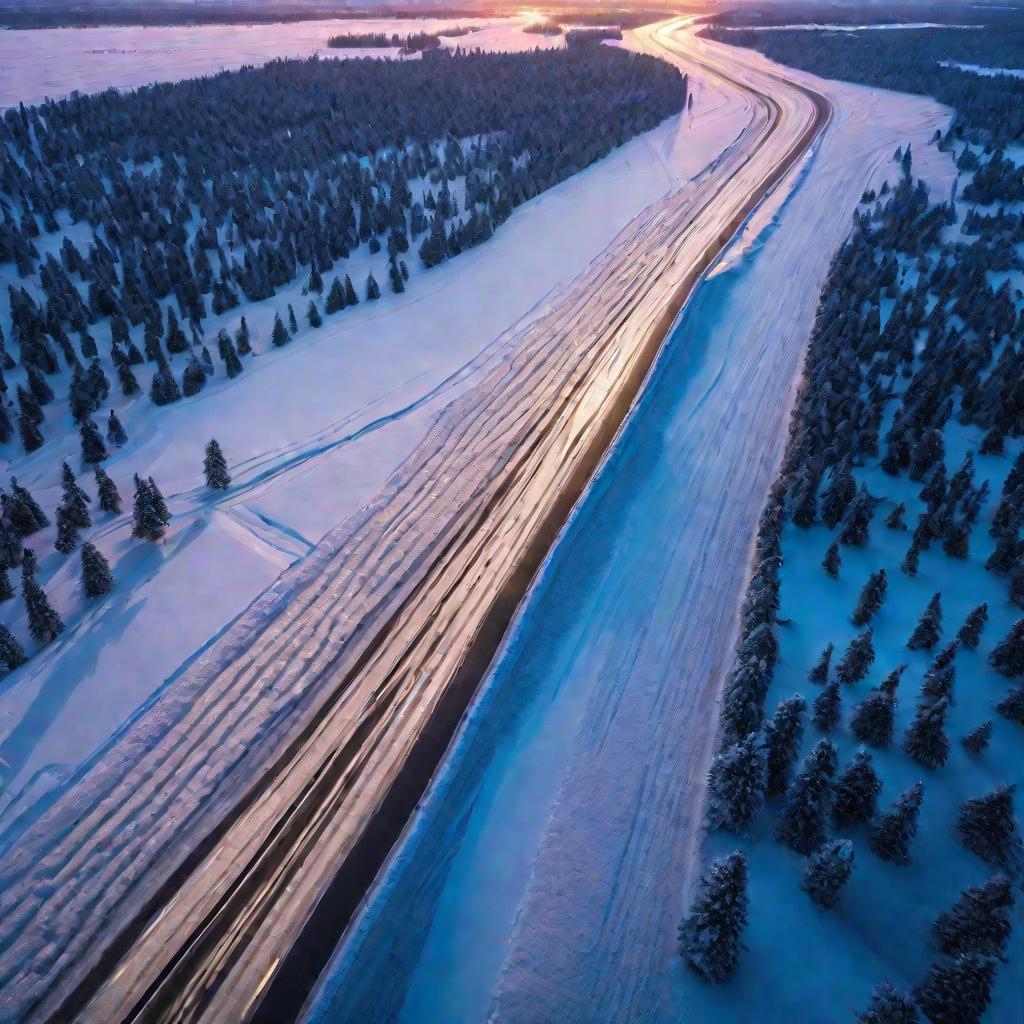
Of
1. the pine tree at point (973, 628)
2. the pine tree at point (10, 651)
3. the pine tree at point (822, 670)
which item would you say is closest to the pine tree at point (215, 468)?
the pine tree at point (10, 651)

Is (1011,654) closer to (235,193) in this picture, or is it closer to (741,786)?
(741,786)

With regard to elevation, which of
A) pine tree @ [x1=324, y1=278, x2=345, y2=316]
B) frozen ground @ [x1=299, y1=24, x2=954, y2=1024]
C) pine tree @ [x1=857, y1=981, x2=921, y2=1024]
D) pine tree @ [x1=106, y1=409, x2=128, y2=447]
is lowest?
frozen ground @ [x1=299, y1=24, x2=954, y2=1024]

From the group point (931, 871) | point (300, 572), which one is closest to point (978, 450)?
point (931, 871)

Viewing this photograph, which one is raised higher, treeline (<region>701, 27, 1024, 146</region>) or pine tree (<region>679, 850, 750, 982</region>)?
treeline (<region>701, 27, 1024, 146</region>)

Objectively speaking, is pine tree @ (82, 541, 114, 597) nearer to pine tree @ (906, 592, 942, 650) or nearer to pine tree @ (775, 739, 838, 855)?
pine tree @ (775, 739, 838, 855)

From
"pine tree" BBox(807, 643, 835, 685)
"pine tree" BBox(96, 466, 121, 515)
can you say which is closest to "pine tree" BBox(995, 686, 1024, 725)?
"pine tree" BBox(807, 643, 835, 685)

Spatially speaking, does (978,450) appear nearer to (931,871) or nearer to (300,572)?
(931,871)

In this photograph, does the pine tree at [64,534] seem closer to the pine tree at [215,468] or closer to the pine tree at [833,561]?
the pine tree at [215,468]
